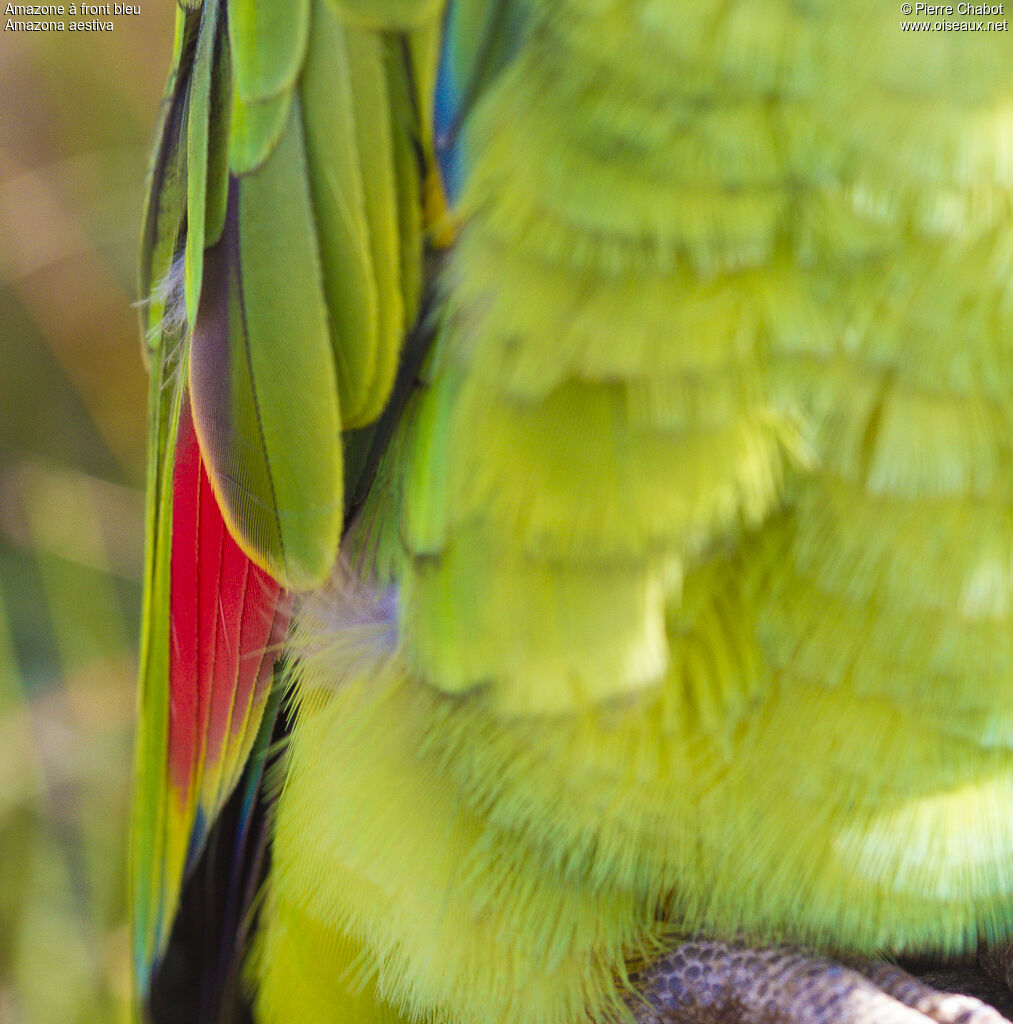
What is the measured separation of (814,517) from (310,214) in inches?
15.2

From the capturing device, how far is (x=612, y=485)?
673 millimetres

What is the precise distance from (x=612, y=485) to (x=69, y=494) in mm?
1380

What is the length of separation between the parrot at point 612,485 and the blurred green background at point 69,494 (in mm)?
1002

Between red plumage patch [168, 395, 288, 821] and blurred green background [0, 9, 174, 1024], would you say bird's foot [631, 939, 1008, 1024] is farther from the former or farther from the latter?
blurred green background [0, 9, 174, 1024]

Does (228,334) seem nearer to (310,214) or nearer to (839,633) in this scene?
(310,214)

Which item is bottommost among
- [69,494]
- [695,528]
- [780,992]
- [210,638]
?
[69,494]

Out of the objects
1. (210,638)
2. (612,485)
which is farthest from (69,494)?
(612,485)

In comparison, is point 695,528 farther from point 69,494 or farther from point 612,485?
point 69,494

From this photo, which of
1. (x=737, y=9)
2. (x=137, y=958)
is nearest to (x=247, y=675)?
(x=137, y=958)

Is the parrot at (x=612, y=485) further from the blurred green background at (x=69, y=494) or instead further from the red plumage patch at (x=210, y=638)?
the blurred green background at (x=69, y=494)

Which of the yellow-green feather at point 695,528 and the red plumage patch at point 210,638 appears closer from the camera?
the yellow-green feather at point 695,528

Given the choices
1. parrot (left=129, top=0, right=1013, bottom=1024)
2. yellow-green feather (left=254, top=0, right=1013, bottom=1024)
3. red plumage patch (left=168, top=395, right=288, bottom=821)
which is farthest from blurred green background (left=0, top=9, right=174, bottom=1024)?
yellow-green feather (left=254, top=0, right=1013, bottom=1024)

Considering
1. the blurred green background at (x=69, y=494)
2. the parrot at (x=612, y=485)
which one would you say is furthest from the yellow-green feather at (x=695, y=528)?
the blurred green background at (x=69, y=494)

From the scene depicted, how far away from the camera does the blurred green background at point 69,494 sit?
1.76 metres
